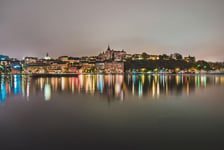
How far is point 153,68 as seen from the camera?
146m

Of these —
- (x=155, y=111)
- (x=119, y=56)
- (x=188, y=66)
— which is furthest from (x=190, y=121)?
(x=119, y=56)

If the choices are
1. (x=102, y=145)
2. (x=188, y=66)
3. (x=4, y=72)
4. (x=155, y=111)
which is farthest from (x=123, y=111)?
Answer: (x=188, y=66)

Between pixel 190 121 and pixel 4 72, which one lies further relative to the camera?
pixel 4 72

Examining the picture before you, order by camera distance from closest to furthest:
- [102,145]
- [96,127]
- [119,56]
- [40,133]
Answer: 1. [102,145]
2. [40,133]
3. [96,127]
4. [119,56]

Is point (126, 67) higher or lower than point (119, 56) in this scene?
lower

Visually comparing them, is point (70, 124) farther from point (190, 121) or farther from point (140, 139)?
point (190, 121)

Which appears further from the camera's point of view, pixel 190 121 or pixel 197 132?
pixel 190 121

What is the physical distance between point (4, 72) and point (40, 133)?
125 meters

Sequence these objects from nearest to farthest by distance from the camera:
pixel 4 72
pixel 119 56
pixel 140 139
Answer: pixel 140 139
pixel 4 72
pixel 119 56

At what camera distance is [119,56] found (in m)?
193

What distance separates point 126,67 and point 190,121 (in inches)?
5871

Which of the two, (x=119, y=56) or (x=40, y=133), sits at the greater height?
(x=119, y=56)

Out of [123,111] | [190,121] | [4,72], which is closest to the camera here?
[190,121]

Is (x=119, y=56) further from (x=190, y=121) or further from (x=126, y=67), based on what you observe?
(x=190, y=121)
